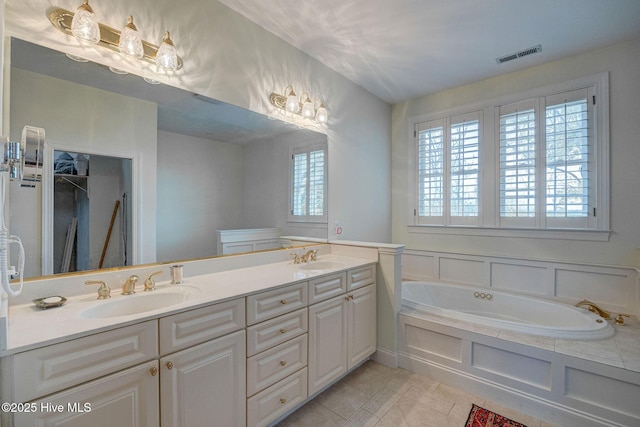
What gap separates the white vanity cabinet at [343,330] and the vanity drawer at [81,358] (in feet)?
3.10

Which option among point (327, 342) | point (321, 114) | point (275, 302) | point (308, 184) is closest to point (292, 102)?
point (321, 114)

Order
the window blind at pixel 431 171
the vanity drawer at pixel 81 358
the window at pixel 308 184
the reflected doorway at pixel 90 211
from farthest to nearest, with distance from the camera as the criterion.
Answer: the window blind at pixel 431 171
the window at pixel 308 184
the reflected doorway at pixel 90 211
the vanity drawer at pixel 81 358

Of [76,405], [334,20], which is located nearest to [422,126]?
[334,20]

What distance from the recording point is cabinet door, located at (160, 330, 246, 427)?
3.84ft

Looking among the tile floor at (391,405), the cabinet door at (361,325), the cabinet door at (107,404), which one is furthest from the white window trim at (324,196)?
the cabinet door at (107,404)

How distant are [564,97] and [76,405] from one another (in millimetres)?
3990

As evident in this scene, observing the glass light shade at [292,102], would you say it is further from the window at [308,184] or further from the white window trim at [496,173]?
the white window trim at [496,173]

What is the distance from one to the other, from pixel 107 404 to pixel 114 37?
1.68 meters

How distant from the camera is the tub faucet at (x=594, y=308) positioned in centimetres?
239

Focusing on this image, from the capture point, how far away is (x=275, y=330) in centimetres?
158

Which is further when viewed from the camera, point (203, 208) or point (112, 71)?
point (203, 208)

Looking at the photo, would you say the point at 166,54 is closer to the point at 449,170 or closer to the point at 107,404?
the point at 107,404

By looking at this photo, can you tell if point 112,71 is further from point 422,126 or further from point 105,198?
point 422,126

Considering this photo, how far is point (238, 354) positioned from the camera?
1403mm
